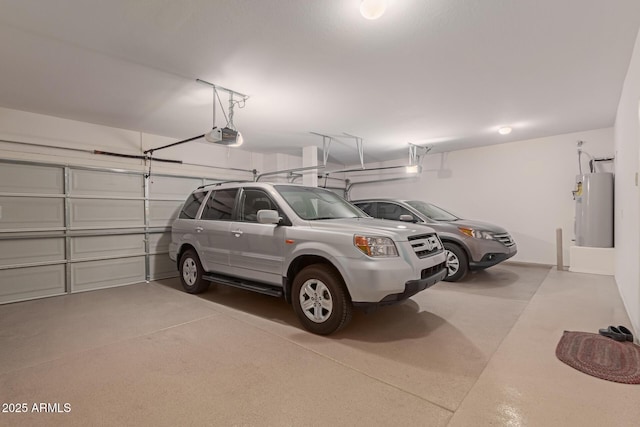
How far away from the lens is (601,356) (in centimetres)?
257

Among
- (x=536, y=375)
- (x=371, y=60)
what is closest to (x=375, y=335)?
(x=536, y=375)

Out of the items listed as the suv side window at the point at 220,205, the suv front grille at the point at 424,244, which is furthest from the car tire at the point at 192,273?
the suv front grille at the point at 424,244

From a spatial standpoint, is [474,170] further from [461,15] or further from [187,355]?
[187,355]

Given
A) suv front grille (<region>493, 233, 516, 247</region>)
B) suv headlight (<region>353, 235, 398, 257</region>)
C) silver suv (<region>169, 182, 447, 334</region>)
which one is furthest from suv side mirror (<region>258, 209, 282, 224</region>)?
suv front grille (<region>493, 233, 516, 247</region>)

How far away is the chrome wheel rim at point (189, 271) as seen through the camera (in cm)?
481

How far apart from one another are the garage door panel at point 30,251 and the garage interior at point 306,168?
2 centimetres

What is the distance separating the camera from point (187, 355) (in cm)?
272

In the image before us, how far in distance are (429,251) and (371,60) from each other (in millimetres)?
2221

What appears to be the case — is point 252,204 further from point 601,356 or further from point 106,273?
point 601,356

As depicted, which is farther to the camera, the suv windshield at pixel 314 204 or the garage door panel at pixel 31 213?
the garage door panel at pixel 31 213

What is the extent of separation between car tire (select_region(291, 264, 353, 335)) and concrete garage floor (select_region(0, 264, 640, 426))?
156 millimetres

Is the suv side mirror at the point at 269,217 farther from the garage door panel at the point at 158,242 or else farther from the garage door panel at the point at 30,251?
the garage door panel at the point at 30,251

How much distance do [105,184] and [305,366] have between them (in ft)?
17.2

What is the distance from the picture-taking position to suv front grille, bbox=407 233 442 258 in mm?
3170
